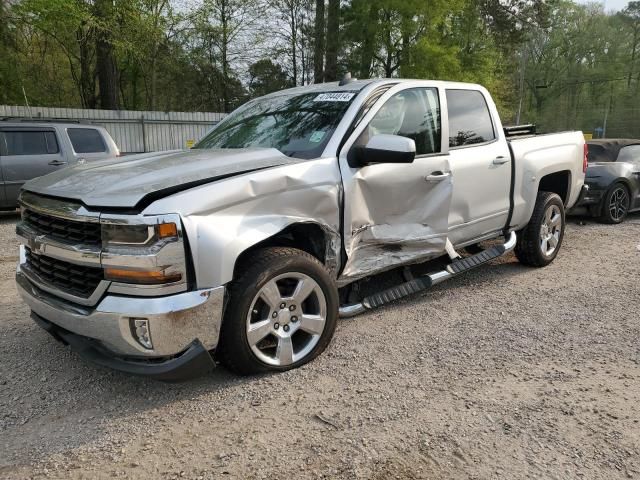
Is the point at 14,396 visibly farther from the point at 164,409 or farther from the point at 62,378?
the point at 164,409

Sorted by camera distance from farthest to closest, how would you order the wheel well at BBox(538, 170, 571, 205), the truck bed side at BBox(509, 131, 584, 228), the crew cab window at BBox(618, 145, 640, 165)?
the crew cab window at BBox(618, 145, 640, 165), the wheel well at BBox(538, 170, 571, 205), the truck bed side at BBox(509, 131, 584, 228)

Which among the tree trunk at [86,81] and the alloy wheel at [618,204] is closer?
the alloy wheel at [618,204]

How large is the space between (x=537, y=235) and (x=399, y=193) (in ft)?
7.74

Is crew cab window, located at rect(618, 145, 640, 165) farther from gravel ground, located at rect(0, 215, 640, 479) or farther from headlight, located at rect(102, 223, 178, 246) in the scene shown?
headlight, located at rect(102, 223, 178, 246)

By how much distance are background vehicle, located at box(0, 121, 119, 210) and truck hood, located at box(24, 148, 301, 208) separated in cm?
674

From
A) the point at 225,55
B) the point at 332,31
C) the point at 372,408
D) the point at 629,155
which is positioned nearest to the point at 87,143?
the point at 372,408

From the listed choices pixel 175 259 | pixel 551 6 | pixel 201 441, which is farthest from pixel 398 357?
pixel 551 6

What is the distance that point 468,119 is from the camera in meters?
4.71

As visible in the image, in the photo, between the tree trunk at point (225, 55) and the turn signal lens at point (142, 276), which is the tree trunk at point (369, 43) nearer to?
the tree trunk at point (225, 55)

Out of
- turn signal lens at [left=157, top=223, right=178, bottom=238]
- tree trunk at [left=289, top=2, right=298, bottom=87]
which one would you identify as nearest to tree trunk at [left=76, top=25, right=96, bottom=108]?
tree trunk at [left=289, top=2, right=298, bottom=87]

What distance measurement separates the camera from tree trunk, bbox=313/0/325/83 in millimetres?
23281

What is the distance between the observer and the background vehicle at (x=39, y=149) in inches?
360

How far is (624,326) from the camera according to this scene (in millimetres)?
4027

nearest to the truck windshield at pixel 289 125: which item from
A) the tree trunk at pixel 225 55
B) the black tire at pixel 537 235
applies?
the black tire at pixel 537 235
